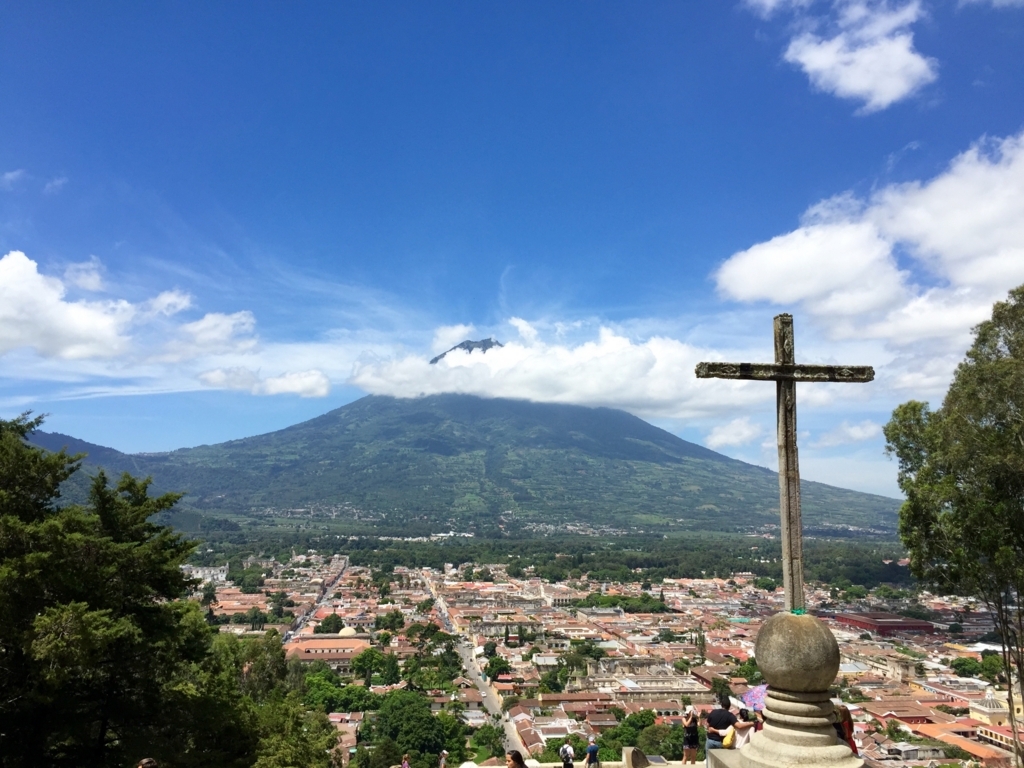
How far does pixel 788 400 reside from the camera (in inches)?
167

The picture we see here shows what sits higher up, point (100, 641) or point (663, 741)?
point (100, 641)

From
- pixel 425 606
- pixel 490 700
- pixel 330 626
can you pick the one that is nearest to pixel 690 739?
pixel 490 700

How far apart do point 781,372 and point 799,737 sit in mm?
2112

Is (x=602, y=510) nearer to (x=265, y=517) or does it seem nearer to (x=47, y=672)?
(x=265, y=517)

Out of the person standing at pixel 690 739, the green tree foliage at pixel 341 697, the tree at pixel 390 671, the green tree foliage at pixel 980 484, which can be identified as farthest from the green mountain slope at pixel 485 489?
the person standing at pixel 690 739

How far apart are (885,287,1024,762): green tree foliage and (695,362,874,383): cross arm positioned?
4.00 meters

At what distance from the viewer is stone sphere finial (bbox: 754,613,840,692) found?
10.8 feet

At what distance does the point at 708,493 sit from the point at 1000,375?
178m

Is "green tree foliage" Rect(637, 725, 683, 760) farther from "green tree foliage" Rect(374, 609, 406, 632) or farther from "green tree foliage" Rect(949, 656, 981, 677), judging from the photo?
"green tree foliage" Rect(374, 609, 406, 632)

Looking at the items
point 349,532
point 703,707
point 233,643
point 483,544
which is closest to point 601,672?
point 703,707

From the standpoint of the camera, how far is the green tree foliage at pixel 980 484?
7.14m

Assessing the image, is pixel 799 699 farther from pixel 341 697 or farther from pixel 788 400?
pixel 341 697

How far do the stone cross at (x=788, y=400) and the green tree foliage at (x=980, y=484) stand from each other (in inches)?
160

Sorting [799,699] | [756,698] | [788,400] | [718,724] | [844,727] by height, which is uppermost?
[788,400]
